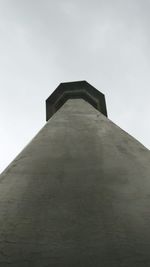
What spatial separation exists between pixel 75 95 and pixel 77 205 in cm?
915

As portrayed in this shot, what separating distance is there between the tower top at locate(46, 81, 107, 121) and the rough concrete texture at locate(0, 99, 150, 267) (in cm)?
674

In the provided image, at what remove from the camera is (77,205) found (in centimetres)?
385

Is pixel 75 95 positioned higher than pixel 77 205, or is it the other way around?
pixel 75 95

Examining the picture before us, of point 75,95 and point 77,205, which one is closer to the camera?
point 77,205

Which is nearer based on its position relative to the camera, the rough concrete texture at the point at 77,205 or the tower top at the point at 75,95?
the rough concrete texture at the point at 77,205

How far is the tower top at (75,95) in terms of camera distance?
12758mm

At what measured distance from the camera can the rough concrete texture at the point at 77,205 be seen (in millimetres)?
3072

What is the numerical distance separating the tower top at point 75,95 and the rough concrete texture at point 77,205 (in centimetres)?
674

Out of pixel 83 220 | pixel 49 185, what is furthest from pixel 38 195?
pixel 83 220

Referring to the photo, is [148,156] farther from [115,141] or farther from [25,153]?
[25,153]

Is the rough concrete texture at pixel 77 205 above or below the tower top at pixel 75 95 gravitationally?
below

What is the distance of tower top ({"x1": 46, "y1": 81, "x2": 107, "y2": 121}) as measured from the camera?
12.8 m

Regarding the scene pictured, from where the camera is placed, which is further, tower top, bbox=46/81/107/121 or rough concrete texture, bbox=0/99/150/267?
tower top, bbox=46/81/107/121

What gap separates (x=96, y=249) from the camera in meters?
3.12
